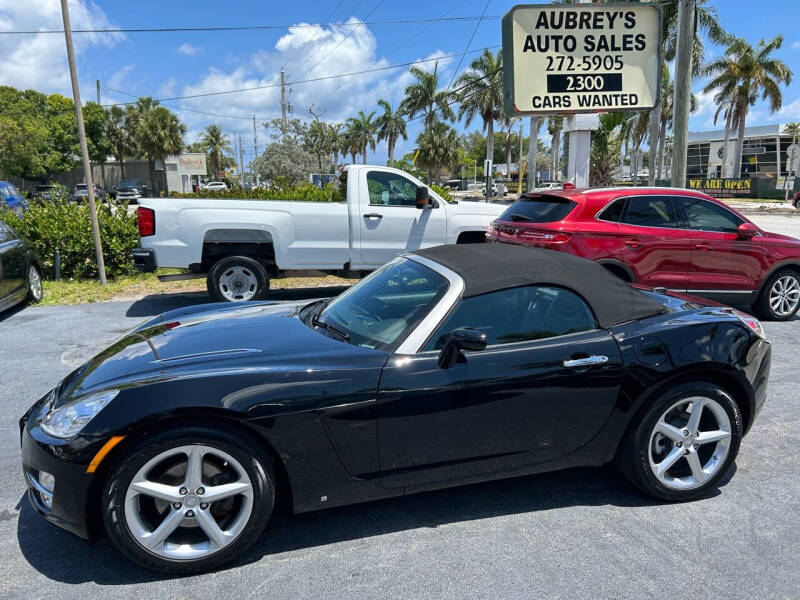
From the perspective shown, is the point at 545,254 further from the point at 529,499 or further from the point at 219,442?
the point at 219,442

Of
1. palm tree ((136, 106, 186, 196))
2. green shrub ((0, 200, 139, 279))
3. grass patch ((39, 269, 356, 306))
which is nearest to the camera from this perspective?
grass patch ((39, 269, 356, 306))

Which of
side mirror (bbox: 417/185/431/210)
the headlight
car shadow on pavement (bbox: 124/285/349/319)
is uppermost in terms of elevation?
side mirror (bbox: 417/185/431/210)

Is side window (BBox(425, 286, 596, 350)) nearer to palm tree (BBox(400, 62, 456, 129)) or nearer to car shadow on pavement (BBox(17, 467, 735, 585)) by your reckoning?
car shadow on pavement (BBox(17, 467, 735, 585))

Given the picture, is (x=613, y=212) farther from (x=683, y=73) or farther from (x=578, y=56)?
(x=683, y=73)

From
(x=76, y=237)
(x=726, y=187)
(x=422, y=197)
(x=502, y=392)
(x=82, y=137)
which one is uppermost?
(x=82, y=137)

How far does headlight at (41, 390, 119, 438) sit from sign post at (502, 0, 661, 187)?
998 centimetres

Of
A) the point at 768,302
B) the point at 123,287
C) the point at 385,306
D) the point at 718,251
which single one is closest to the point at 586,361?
the point at 385,306

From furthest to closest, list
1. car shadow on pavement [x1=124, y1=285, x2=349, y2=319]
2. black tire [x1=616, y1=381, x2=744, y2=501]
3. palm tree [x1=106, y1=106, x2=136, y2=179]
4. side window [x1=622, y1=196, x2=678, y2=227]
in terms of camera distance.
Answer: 1. palm tree [x1=106, y1=106, x2=136, y2=179]
2. car shadow on pavement [x1=124, y1=285, x2=349, y2=319]
3. side window [x1=622, y1=196, x2=678, y2=227]
4. black tire [x1=616, y1=381, x2=744, y2=501]

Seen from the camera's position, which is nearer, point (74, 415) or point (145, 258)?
point (74, 415)

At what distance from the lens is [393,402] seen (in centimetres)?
272

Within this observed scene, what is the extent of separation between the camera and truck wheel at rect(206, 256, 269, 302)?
8.00m

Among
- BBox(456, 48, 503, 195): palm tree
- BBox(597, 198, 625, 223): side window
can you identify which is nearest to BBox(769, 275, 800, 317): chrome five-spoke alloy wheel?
BBox(597, 198, 625, 223): side window

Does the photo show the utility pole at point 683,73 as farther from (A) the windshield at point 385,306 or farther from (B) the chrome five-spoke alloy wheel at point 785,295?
(A) the windshield at point 385,306

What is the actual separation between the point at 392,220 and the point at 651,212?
3.55 m
